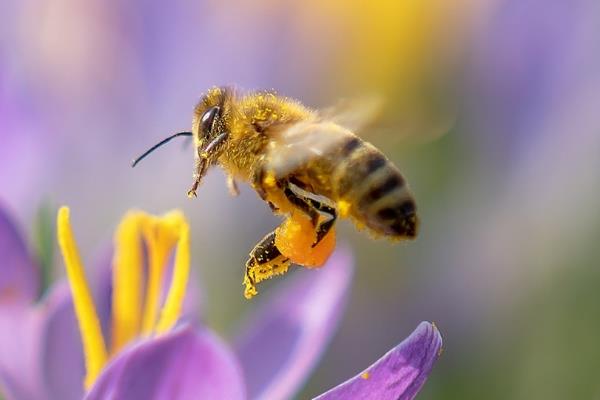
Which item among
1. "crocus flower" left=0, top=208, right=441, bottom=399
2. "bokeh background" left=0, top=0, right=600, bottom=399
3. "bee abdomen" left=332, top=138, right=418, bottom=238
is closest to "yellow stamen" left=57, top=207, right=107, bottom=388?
"crocus flower" left=0, top=208, right=441, bottom=399

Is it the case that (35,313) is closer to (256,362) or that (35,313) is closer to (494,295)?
(256,362)

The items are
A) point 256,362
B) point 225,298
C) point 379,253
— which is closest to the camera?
point 256,362

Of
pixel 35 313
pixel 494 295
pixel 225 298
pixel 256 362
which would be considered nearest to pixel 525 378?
pixel 494 295

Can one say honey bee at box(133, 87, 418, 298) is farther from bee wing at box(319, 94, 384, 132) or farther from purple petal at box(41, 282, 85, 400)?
purple petal at box(41, 282, 85, 400)

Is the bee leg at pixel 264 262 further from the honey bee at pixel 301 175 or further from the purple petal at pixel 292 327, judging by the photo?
the purple petal at pixel 292 327

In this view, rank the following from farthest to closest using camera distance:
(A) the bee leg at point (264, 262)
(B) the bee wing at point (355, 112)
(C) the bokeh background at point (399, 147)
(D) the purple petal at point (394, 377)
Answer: (C) the bokeh background at point (399, 147)
(B) the bee wing at point (355, 112)
(A) the bee leg at point (264, 262)
(D) the purple petal at point (394, 377)

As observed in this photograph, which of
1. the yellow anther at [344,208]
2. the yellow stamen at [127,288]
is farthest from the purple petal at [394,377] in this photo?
the yellow stamen at [127,288]
